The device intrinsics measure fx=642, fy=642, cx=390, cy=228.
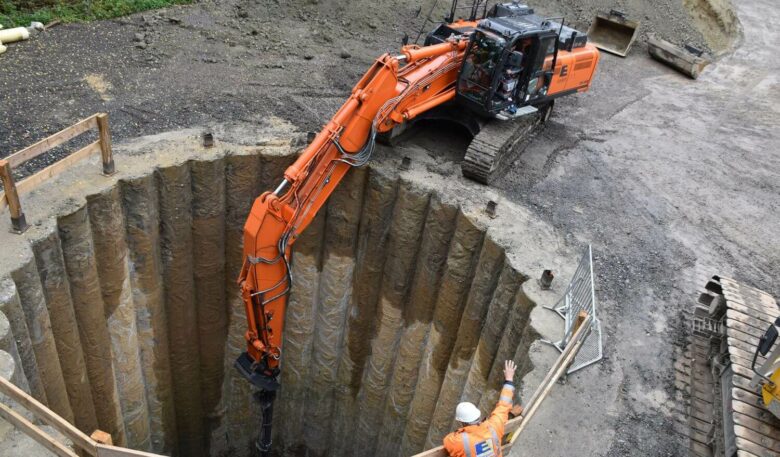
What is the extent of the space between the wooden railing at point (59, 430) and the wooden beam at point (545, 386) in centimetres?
271

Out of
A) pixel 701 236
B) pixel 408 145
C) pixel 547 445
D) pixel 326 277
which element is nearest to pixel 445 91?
pixel 408 145

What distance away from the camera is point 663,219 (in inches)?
453

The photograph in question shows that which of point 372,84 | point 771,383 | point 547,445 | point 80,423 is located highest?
point 372,84

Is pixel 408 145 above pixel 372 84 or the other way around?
the other way around

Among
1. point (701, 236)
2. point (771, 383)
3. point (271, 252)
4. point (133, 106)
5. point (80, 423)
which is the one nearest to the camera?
point (771, 383)

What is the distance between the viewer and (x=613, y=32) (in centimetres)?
1917

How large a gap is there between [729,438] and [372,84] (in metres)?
6.42

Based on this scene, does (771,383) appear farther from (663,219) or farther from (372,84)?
(372,84)

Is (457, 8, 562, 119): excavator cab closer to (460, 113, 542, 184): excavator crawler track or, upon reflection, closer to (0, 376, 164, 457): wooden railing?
(460, 113, 542, 184): excavator crawler track

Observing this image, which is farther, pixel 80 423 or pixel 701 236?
pixel 701 236

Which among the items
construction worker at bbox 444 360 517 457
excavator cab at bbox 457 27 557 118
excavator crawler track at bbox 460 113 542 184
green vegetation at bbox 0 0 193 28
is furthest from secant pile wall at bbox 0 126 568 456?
green vegetation at bbox 0 0 193 28

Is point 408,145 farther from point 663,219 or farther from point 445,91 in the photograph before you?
point 663,219

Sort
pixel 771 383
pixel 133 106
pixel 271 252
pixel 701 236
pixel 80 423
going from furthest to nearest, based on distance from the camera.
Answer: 1. pixel 133 106
2. pixel 701 236
3. pixel 80 423
4. pixel 271 252
5. pixel 771 383

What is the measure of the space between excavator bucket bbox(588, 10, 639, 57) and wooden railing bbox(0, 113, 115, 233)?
570 inches
